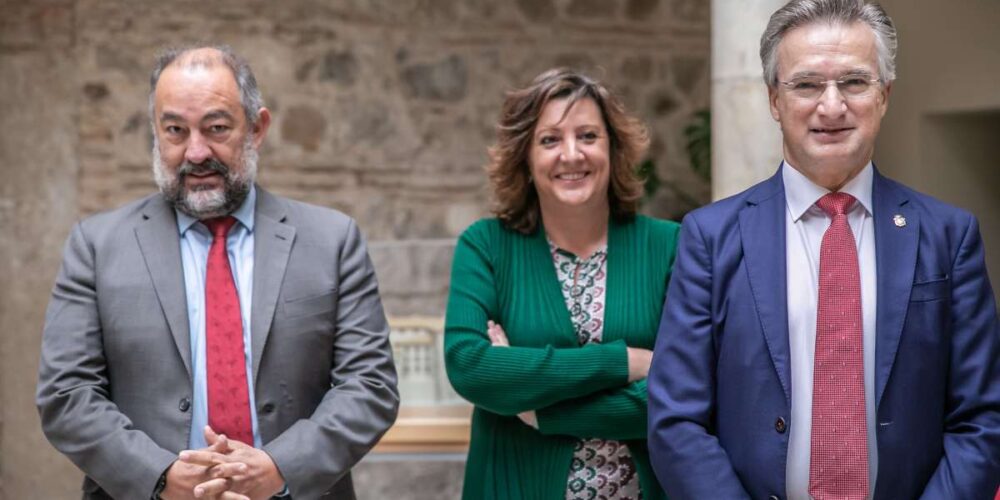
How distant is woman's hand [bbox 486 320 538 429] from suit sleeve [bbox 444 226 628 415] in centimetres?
2

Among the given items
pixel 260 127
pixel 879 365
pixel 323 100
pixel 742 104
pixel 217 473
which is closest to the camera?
pixel 879 365

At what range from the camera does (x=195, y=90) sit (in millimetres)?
2846

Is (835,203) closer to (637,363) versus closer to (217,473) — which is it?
(637,363)

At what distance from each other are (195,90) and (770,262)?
1.30m

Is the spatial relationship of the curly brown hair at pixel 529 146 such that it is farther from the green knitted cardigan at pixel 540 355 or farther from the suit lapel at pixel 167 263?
the suit lapel at pixel 167 263

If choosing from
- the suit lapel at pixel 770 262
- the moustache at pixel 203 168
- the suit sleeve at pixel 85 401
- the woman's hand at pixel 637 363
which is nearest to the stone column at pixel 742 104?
the woman's hand at pixel 637 363

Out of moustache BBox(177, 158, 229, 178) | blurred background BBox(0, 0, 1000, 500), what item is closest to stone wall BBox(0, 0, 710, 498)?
blurred background BBox(0, 0, 1000, 500)

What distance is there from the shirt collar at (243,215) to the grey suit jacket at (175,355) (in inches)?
0.7

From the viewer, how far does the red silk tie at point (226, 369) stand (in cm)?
279

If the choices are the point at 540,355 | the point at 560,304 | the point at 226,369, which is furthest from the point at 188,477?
the point at 560,304

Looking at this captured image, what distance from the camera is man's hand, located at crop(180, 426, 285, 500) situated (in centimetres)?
264

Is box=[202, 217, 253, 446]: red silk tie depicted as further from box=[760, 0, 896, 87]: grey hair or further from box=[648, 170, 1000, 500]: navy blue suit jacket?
box=[760, 0, 896, 87]: grey hair

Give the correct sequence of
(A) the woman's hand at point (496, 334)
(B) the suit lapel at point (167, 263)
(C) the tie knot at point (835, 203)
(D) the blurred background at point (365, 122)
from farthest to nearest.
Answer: (D) the blurred background at point (365, 122) → (A) the woman's hand at point (496, 334) → (B) the suit lapel at point (167, 263) → (C) the tie knot at point (835, 203)

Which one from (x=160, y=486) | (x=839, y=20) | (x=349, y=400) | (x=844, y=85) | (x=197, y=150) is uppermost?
(x=839, y=20)
